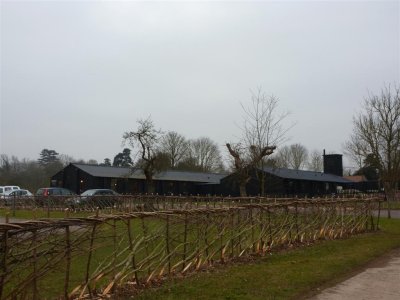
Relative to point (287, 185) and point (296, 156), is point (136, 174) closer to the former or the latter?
point (287, 185)

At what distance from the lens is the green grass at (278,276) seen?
7831mm

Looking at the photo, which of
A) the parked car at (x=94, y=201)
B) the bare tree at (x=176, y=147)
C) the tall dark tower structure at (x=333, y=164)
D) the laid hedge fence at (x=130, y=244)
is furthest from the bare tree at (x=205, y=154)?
the laid hedge fence at (x=130, y=244)

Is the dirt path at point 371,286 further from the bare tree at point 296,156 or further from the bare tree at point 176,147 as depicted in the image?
the bare tree at point 296,156

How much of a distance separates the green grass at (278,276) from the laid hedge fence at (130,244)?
46cm

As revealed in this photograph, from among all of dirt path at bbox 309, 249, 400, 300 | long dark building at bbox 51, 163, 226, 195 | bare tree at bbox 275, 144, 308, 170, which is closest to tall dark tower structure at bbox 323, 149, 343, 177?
bare tree at bbox 275, 144, 308, 170

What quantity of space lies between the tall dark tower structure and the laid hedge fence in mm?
65030

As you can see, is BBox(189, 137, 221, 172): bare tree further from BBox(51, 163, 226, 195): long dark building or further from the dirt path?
the dirt path

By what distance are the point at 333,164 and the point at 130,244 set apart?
73.1 metres

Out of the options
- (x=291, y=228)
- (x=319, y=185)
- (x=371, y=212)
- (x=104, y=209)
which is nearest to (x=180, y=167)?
(x=319, y=185)

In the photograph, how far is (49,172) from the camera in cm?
7600

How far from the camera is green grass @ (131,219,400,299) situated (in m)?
7.83

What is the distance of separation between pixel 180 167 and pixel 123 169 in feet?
74.1

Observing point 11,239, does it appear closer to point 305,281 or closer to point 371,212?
point 305,281

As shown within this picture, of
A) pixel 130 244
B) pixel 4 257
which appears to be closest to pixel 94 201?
pixel 130 244
